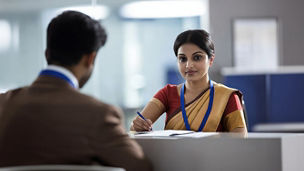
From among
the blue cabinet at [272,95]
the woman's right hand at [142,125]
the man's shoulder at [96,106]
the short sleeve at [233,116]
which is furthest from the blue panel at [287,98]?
the man's shoulder at [96,106]

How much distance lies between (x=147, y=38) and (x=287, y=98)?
2369mm

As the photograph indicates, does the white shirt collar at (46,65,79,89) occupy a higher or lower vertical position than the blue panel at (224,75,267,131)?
higher

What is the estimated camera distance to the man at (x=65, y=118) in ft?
5.00

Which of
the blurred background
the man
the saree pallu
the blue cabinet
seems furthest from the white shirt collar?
the blurred background

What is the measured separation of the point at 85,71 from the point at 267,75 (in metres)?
4.40

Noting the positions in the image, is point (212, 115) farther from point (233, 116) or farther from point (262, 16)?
point (262, 16)

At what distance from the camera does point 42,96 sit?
1.59 meters

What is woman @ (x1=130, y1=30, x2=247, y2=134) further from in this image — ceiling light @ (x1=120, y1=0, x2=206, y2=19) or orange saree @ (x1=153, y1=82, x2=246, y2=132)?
ceiling light @ (x1=120, y1=0, x2=206, y2=19)

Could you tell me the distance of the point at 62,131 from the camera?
1.53m

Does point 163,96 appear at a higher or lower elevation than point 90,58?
lower

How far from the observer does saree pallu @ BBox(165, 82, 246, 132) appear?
229cm

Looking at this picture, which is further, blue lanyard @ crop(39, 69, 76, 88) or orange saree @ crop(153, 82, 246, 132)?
orange saree @ crop(153, 82, 246, 132)

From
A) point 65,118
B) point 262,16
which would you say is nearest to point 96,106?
point 65,118

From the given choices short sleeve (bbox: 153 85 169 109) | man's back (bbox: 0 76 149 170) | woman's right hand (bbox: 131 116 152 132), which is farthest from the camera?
short sleeve (bbox: 153 85 169 109)
